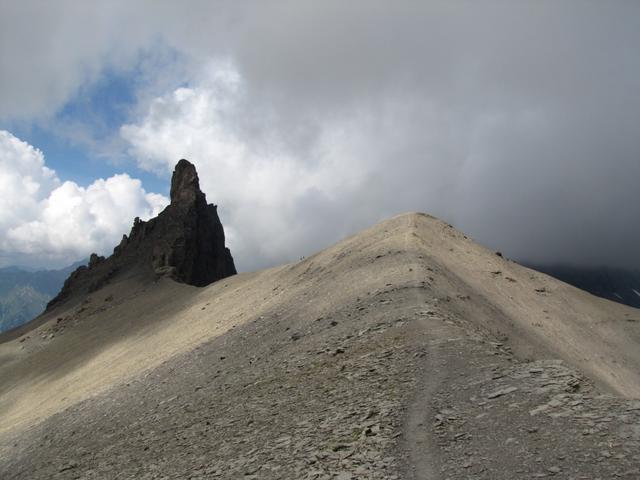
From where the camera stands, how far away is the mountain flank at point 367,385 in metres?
10.4

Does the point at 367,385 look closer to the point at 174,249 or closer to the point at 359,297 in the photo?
the point at 359,297

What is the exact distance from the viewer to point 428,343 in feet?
52.4

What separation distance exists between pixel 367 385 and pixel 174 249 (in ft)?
215

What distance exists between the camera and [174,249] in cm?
7525

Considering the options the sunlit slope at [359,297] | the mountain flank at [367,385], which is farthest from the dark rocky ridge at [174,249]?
the mountain flank at [367,385]

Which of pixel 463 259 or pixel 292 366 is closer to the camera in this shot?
pixel 292 366

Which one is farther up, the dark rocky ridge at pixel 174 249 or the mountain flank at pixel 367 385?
the dark rocky ridge at pixel 174 249

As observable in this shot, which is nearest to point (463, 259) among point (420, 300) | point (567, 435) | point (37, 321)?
point (420, 300)

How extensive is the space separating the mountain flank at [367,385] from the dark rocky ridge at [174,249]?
34360mm

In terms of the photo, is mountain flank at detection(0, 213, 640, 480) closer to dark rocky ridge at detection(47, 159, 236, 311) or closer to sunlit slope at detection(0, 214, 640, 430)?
sunlit slope at detection(0, 214, 640, 430)

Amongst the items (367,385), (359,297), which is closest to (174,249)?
(359,297)

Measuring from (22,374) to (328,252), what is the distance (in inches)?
1353

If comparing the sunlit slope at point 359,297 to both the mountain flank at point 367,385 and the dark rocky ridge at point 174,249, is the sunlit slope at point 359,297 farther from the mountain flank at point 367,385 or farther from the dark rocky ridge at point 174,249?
the dark rocky ridge at point 174,249

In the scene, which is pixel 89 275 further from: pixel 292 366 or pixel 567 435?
pixel 567 435
